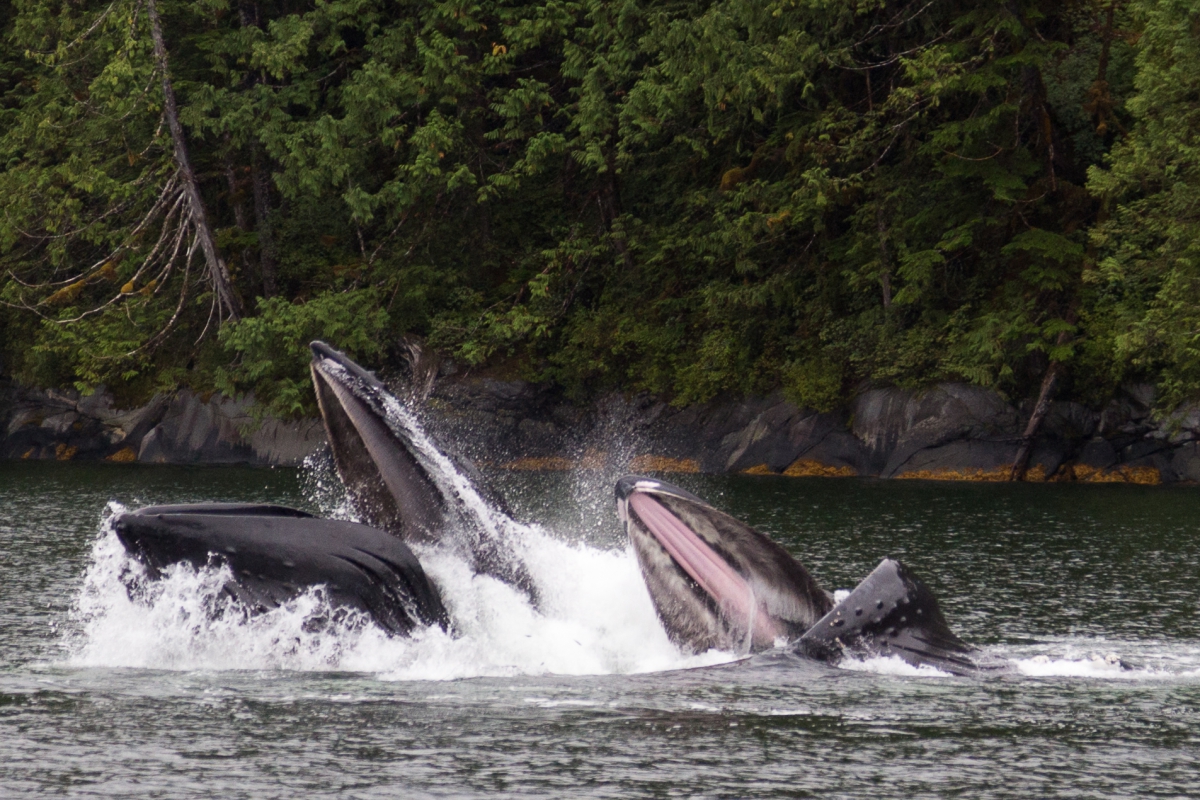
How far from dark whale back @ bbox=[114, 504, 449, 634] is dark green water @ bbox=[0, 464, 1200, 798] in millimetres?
295

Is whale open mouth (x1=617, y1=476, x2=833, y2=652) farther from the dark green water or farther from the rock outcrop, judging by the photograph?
the rock outcrop

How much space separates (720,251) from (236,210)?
16305 mm

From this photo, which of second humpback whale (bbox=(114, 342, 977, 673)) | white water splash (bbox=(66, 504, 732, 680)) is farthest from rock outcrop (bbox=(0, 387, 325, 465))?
second humpback whale (bbox=(114, 342, 977, 673))

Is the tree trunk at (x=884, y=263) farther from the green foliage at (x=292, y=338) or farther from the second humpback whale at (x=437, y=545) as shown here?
the second humpback whale at (x=437, y=545)

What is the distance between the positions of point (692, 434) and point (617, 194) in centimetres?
807

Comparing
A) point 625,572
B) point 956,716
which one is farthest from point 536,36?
point 956,716

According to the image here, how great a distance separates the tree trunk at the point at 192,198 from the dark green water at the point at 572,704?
25.0 metres

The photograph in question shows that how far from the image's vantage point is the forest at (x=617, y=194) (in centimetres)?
3412

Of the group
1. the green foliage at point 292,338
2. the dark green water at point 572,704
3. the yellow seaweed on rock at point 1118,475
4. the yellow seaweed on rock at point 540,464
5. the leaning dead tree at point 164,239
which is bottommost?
the dark green water at point 572,704

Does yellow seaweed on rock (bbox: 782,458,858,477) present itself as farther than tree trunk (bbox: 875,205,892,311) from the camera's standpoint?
No

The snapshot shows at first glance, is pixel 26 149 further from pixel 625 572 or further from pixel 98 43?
pixel 625 572

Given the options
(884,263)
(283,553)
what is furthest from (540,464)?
(283,553)

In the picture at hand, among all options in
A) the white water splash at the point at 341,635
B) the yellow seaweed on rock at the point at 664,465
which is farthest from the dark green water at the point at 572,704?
the yellow seaweed on rock at the point at 664,465

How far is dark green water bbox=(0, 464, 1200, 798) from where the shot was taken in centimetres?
782
